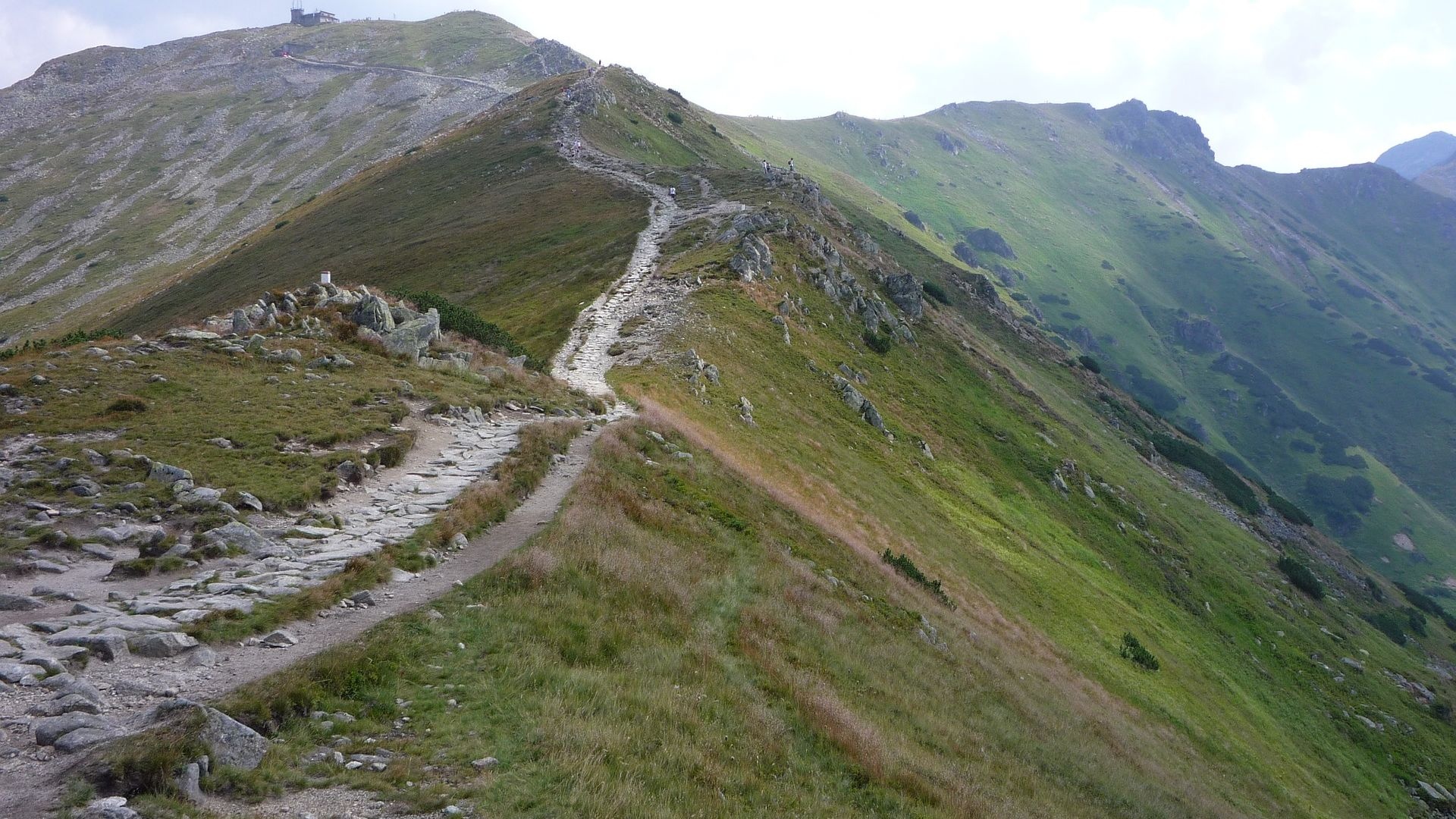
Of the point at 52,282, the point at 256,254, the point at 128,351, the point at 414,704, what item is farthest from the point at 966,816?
the point at 52,282

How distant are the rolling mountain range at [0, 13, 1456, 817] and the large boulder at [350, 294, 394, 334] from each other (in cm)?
16

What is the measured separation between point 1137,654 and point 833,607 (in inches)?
1072

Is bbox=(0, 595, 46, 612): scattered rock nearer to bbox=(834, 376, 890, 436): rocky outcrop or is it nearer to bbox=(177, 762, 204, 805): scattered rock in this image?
bbox=(177, 762, 204, 805): scattered rock

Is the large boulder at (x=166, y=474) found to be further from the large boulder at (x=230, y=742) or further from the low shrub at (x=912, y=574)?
the low shrub at (x=912, y=574)

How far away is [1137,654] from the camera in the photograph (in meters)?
37.0

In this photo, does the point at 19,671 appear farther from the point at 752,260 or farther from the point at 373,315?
the point at 752,260

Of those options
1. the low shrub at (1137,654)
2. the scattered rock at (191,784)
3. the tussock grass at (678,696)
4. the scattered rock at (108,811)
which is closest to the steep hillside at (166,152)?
the tussock grass at (678,696)

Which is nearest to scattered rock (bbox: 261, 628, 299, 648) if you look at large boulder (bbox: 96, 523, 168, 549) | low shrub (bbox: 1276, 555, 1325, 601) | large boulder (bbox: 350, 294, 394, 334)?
large boulder (bbox: 96, 523, 168, 549)

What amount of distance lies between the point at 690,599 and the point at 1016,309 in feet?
597

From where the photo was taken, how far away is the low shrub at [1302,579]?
63812mm

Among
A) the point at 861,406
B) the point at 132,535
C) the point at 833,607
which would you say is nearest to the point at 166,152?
the point at 861,406

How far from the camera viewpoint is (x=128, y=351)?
21.9m

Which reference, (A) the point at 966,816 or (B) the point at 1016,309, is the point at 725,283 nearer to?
(A) the point at 966,816

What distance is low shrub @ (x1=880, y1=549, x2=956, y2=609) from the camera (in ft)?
93.7
